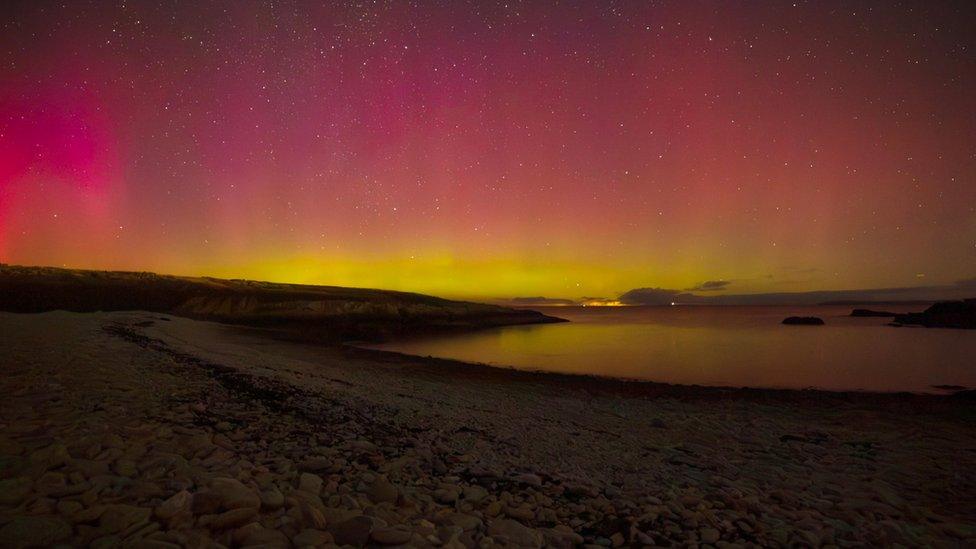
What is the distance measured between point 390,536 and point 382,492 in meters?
1.20

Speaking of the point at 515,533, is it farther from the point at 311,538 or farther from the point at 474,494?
the point at 311,538

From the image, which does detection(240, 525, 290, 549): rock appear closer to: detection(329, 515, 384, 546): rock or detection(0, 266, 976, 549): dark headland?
detection(0, 266, 976, 549): dark headland

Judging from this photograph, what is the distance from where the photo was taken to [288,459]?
637cm

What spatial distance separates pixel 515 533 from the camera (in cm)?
509

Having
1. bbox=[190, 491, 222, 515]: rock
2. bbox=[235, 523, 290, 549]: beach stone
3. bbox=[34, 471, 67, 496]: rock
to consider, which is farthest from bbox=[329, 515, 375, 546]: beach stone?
bbox=[34, 471, 67, 496]: rock

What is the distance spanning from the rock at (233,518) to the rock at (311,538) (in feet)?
1.77

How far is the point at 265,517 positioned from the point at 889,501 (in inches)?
363

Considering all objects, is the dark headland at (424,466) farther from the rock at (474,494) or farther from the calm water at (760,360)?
the calm water at (760,360)

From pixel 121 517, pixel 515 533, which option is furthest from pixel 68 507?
pixel 515 533

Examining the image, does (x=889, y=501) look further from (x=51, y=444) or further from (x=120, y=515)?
(x=51, y=444)

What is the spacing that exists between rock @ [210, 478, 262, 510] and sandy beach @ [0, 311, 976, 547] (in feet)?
0.06

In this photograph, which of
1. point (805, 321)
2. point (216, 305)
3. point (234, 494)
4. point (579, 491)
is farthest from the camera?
point (805, 321)

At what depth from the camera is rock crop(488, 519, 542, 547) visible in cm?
493

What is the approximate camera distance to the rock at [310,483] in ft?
17.7
